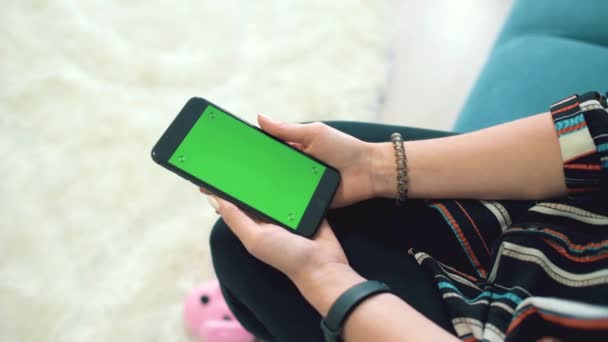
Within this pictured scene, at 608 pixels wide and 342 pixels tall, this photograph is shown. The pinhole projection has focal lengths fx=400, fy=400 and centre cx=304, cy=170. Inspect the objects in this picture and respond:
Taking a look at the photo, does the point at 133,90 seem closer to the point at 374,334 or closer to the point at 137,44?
the point at 137,44

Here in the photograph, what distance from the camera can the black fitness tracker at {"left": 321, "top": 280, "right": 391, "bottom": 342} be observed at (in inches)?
17.5

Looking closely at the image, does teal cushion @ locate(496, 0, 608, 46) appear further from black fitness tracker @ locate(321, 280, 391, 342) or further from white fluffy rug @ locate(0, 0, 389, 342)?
black fitness tracker @ locate(321, 280, 391, 342)

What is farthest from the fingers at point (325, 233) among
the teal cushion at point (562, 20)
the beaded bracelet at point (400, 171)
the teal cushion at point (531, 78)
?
the teal cushion at point (562, 20)

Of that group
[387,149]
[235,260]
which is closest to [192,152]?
[235,260]

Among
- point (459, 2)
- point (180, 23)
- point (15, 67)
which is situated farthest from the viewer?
point (459, 2)

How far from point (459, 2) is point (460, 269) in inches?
45.2

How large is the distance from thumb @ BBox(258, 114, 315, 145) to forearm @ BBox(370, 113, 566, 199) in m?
0.10

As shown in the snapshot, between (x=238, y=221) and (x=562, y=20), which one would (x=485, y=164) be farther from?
(x=562, y=20)

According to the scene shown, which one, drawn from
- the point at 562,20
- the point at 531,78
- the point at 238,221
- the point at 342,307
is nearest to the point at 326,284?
the point at 342,307

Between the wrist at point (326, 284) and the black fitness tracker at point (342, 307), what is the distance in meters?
0.01

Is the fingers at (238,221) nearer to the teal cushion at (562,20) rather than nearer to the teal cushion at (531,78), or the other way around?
the teal cushion at (531,78)

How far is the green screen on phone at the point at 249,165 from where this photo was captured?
57cm

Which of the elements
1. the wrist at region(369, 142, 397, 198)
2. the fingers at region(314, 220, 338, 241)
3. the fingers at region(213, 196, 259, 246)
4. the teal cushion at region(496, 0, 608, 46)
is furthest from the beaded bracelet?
the teal cushion at region(496, 0, 608, 46)

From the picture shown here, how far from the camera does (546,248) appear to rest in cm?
46
